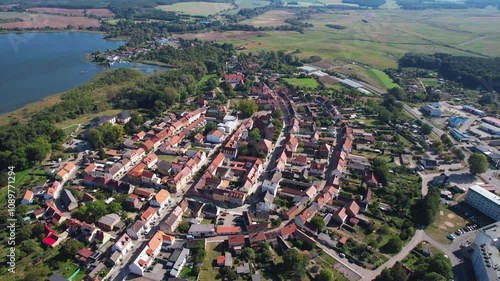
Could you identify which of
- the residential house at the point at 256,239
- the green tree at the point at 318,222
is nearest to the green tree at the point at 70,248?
the residential house at the point at 256,239

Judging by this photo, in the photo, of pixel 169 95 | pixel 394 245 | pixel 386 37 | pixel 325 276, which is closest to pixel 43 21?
pixel 169 95

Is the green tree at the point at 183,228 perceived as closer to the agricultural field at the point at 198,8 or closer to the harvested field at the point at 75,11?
the agricultural field at the point at 198,8

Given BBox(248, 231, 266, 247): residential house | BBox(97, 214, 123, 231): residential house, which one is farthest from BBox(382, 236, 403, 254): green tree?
BBox(97, 214, 123, 231): residential house

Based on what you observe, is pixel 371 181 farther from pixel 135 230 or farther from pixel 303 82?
pixel 303 82

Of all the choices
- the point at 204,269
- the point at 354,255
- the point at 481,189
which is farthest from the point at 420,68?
the point at 204,269

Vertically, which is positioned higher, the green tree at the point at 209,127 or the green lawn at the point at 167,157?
the green tree at the point at 209,127

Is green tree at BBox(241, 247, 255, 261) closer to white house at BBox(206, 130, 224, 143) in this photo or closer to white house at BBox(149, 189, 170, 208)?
white house at BBox(149, 189, 170, 208)

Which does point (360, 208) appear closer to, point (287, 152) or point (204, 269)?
point (287, 152)
